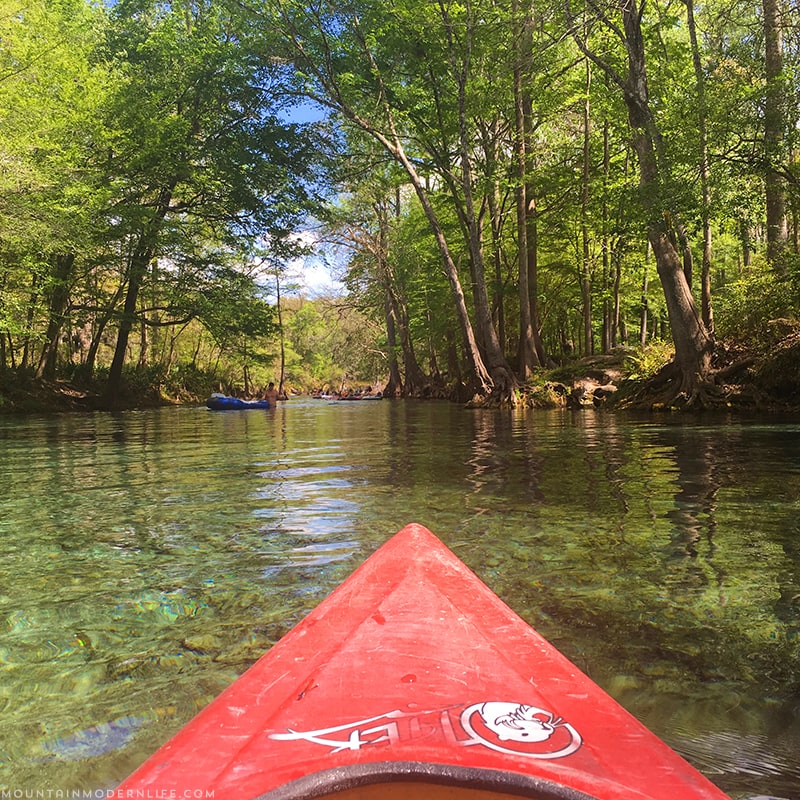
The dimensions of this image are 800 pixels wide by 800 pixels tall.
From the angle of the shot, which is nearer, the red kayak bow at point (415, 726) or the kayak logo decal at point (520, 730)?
the red kayak bow at point (415, 726)

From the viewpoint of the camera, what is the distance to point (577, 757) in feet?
3.44

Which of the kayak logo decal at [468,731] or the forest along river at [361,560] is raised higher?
the kayak logo decal at [468,731]

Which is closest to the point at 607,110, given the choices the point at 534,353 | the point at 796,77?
the point at 534,353

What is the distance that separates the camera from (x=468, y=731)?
3.74 ft

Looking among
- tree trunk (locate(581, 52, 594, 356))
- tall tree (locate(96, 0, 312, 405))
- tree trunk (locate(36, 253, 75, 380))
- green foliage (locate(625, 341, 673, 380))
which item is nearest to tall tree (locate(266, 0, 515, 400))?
tall tree (locate(96, 0, 312, 405))

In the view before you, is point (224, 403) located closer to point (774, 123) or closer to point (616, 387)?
point (616, 387)

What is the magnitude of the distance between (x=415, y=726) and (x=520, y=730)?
205mm

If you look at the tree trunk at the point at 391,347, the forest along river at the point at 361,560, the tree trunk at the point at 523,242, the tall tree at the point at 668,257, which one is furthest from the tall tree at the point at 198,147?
the forest along river at the point at 361,560

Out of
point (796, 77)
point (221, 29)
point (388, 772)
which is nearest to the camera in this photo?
point (388, 772)

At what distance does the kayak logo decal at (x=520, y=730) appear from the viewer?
1073 millimetres

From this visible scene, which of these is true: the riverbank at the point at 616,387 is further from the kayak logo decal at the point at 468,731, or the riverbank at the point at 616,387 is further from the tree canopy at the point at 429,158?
the kayak logo decal at the point at 468,731

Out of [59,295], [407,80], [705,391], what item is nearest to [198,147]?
[59,295]

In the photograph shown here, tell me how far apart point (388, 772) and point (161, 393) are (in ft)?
115

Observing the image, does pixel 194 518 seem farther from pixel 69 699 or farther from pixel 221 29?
pixel 221 29
